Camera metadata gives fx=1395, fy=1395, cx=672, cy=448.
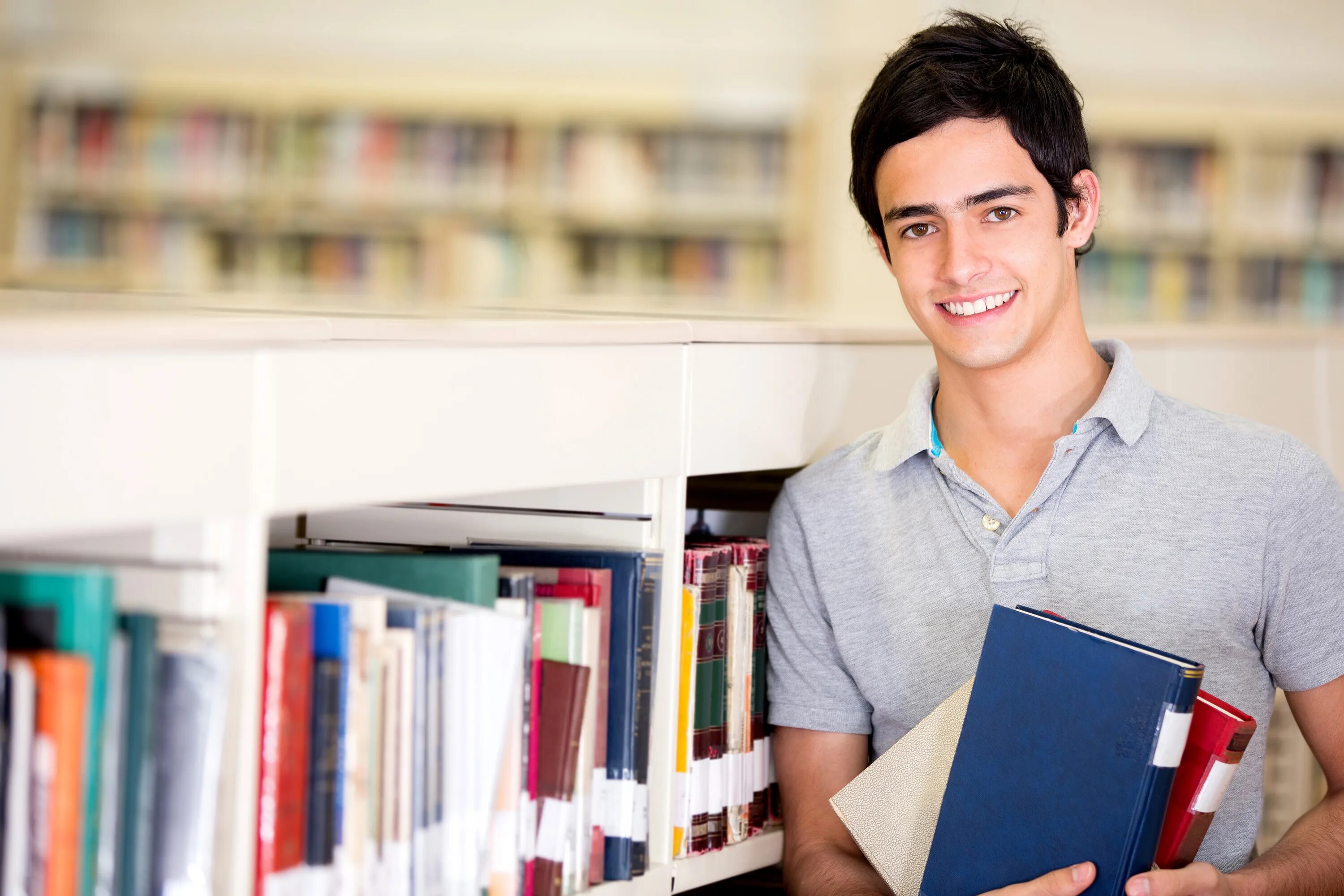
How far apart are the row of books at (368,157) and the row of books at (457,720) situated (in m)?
A: 4.11

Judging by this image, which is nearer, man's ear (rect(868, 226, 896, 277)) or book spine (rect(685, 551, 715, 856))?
book spine (rect(685, 551, 715, 856))

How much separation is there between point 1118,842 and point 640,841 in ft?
1.42

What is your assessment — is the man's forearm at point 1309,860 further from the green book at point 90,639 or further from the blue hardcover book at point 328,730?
the green book at point 90,639

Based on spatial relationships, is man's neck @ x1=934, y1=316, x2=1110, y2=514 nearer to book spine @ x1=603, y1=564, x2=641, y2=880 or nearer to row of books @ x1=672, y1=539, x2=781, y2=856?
row of books @ x1=672, y1=539, x2=781, y2=856

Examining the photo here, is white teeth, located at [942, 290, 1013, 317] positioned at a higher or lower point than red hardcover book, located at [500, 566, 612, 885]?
higher

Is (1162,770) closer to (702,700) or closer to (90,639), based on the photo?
(702,700)

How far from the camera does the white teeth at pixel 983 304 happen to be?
150 cm

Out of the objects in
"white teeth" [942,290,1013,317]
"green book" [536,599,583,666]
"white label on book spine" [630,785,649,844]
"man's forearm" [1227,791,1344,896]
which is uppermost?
"white teeth" [942,290,1013,317]

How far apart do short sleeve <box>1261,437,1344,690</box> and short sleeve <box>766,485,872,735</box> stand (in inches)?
17.1

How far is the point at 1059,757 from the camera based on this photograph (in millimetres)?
1155

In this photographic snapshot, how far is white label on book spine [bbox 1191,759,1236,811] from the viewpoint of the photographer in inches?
44.3

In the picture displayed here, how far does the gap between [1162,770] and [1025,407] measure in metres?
0.54

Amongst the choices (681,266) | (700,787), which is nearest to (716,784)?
(700,787)

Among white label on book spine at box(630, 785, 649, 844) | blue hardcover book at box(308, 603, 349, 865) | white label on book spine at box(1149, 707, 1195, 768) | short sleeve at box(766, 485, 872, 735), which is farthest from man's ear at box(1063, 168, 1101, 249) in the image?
blue hardcover book at box(308, 603, 349, 865)
